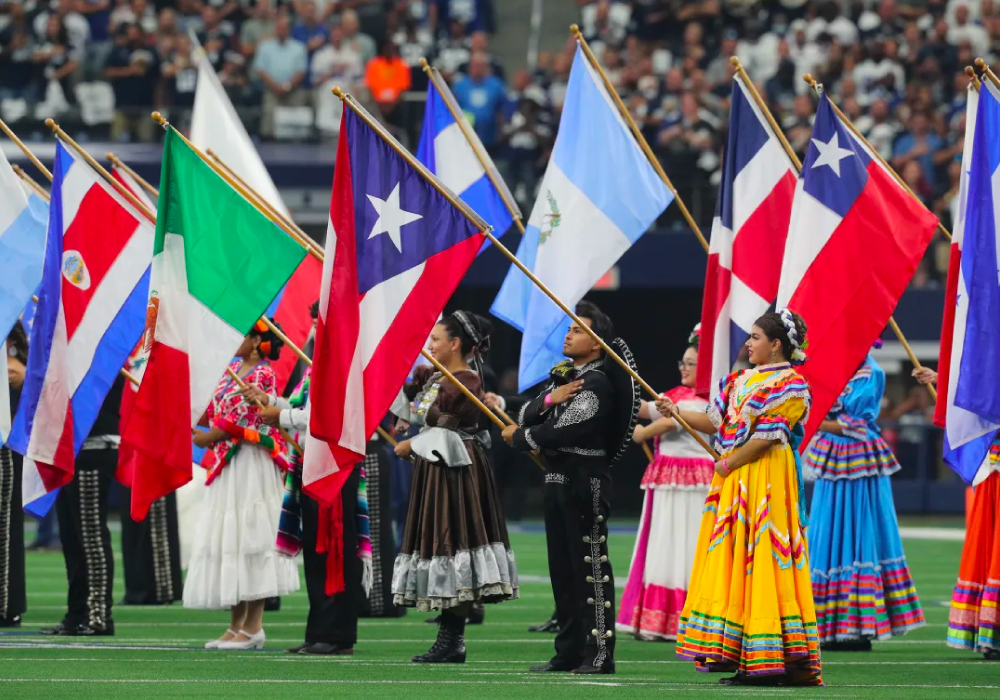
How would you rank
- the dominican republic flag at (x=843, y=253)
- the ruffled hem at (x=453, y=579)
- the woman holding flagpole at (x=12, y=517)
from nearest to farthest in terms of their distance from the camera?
1. the ruffled hem at (x=453, y=579)
2. the dominican republic flag at (x=843, y=253)
3. the woman holding flagpole at (x=12, y=517)

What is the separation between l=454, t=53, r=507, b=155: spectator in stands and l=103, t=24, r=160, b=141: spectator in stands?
4178mm

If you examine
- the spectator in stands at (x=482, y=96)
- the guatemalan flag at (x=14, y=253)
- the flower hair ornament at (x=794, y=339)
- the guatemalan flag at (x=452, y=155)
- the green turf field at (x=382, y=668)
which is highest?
the spectator in stands at (x=482, y=96)

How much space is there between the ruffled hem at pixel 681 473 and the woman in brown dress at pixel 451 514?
2.14 metres

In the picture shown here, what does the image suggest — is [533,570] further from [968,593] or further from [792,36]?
[792,36]

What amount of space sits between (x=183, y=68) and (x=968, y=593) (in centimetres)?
1639

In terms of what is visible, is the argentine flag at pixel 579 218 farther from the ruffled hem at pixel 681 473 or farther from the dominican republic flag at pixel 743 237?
the ruffled hem at pixel 681 473

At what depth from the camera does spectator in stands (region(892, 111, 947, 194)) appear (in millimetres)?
24031

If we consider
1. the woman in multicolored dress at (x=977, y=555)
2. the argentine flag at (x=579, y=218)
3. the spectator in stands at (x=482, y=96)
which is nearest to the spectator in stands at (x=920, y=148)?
the spectator in stands at (x=482, y=96)

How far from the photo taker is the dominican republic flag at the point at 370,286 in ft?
32.6

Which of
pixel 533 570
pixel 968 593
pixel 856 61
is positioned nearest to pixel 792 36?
pixel 856 61

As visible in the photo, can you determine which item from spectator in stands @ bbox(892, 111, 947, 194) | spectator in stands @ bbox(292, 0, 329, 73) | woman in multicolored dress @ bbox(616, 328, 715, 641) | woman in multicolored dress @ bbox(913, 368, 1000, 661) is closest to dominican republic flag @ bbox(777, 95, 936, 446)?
woman in multicolored dress @ bbox(913, 368, 1000, 661)

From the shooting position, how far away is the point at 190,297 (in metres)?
10.5

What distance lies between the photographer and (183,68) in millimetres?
25094

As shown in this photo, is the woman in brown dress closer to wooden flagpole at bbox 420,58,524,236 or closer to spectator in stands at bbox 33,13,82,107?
wooden flagpole at bbox 420,58,524,236
